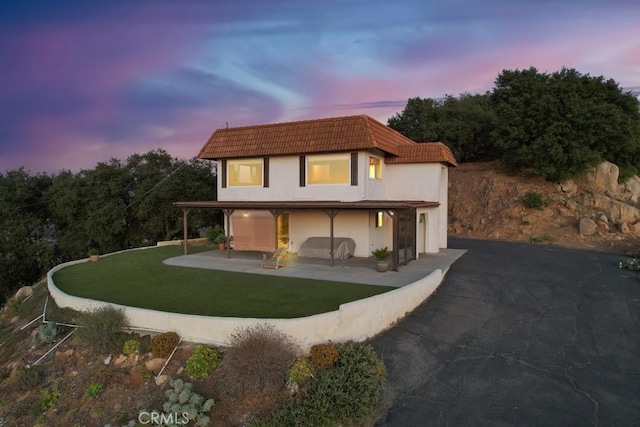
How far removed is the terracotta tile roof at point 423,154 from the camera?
18.9 metres

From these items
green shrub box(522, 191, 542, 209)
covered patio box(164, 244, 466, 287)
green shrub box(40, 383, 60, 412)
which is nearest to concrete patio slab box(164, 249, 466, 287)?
covered patio box(164, 244, 466, 287)

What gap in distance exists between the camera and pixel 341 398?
7062mm

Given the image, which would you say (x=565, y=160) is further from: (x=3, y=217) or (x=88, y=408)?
(x=3, y=217)

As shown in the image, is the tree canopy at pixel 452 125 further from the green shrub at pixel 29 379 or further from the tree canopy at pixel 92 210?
the green shrub at pixel 29 379

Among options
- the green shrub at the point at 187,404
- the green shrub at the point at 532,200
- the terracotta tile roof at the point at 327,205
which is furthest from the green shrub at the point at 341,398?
the green shrub at the point at 532,200

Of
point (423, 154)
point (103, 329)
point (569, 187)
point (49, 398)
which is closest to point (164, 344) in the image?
point (103, 329)

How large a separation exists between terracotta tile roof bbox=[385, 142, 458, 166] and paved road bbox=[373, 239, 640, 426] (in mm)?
6678

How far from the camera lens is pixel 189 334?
9070mm

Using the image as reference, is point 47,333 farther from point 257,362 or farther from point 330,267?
point 330,267

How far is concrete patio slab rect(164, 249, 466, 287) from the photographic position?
13.4 meters

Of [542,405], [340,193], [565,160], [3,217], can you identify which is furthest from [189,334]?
[565,160]

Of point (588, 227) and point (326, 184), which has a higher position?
point (326, 184)

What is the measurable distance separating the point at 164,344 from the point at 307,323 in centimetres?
331

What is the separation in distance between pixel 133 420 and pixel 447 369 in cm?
640
